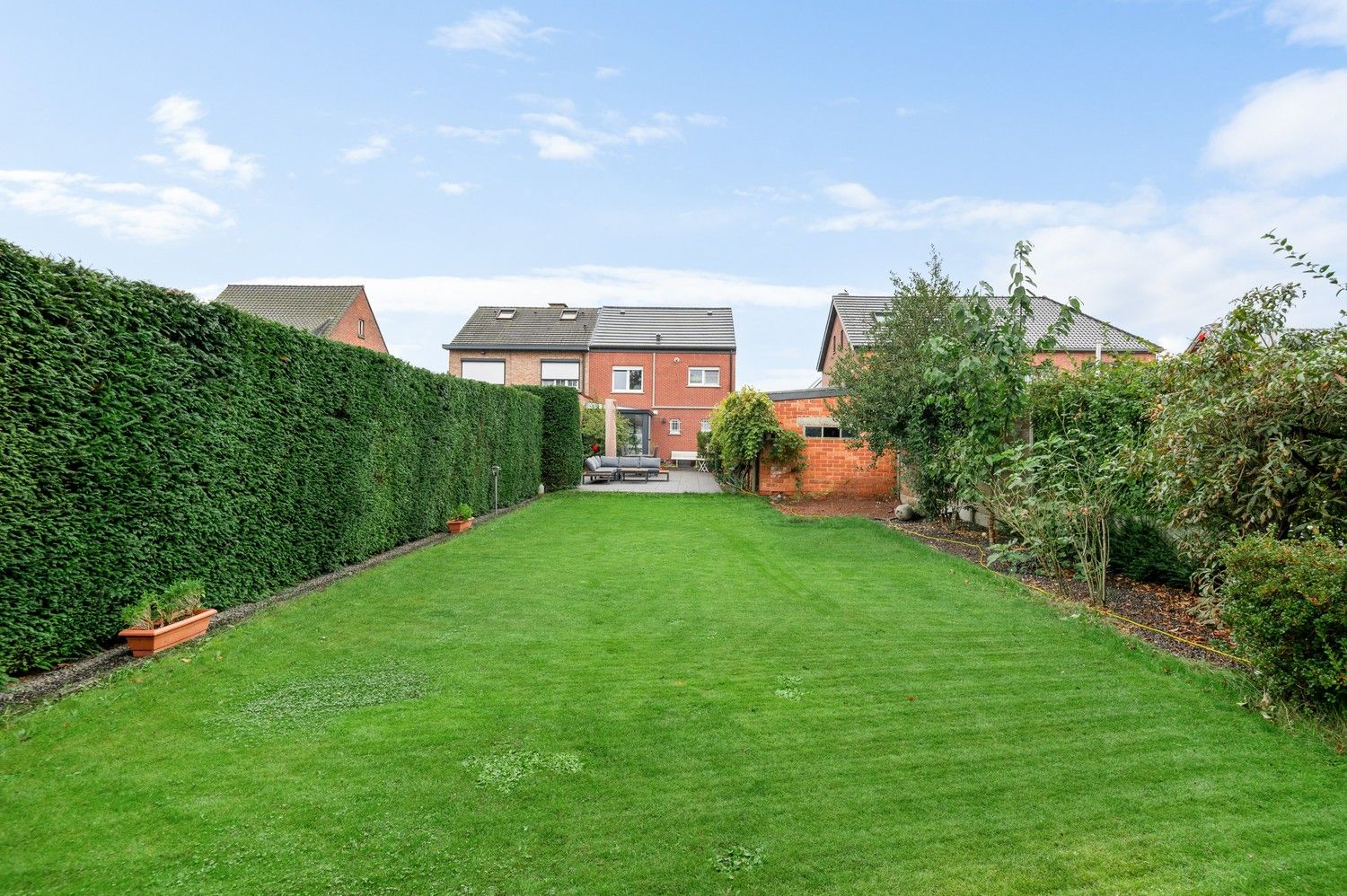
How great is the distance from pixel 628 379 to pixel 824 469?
15.4 m

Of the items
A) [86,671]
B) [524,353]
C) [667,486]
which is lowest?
[86,671]

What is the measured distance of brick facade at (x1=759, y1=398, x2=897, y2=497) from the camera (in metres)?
16.8

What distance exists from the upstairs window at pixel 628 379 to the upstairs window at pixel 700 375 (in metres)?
2.28

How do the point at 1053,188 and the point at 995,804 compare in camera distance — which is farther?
the point at 1053,188

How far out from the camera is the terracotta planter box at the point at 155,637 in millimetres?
4238

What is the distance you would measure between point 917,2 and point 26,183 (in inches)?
A: 420

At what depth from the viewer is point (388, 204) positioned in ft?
36.8

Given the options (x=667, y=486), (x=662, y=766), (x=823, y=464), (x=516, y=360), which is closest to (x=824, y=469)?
(x=823, y=464)

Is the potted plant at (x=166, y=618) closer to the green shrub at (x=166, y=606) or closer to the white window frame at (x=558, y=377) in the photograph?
the green shrub at (x=166, y=606)

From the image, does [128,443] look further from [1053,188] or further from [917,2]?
[1053,188]

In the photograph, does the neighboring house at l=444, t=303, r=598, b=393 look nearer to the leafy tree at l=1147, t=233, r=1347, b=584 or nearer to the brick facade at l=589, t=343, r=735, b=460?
the brick facade at l=589, t=343, r=735, b=460

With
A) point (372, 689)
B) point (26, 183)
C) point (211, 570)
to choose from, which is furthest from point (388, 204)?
point (372, 689)

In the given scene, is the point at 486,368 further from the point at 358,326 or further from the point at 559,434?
the point at 559,434

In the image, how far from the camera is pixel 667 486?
20.1 meters
